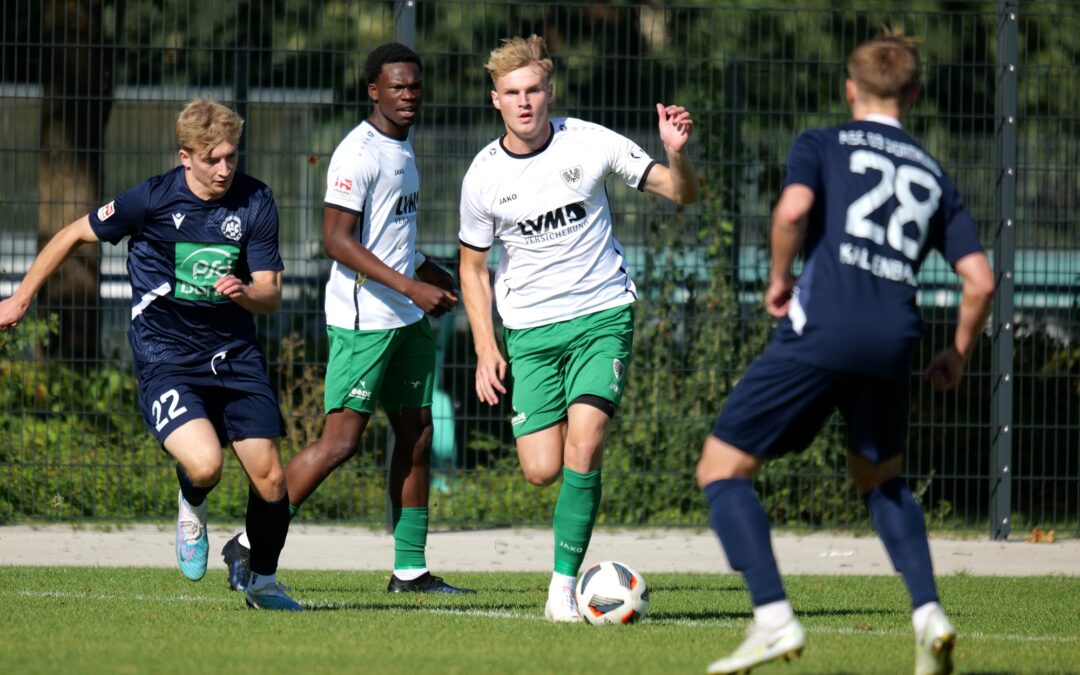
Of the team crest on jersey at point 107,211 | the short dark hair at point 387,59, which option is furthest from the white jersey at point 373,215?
the team crest on jersey at point 107,211

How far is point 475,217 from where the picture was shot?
22.2 ft

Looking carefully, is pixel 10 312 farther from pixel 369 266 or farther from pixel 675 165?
pixel 675 165

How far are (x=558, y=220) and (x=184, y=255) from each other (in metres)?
1.62

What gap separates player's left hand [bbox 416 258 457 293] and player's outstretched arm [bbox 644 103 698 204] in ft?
4.12

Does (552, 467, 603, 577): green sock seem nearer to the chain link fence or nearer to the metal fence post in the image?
the chain link fence

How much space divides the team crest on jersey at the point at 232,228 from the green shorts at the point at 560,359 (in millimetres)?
1323

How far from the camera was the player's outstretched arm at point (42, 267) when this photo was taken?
20.0 ft

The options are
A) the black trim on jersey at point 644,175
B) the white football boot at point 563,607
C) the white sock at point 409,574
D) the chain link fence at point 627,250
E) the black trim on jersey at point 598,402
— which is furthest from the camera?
the chain link fence at point 627,250

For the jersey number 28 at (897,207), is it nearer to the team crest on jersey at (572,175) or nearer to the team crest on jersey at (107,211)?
the team crest on jersey at (572,175)

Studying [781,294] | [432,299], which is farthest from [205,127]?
[781,294]

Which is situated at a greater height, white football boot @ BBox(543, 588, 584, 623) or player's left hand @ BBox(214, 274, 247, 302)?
player's left hand @ BBox(214, 274, 247, 302)

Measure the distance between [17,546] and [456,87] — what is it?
417 centimetres

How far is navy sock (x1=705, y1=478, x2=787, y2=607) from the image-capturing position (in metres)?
4.53

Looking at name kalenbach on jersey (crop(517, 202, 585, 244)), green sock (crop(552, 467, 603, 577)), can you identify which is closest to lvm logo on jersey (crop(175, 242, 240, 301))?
name kalenbach on jersey (crop(517, 202, 585, 244))
